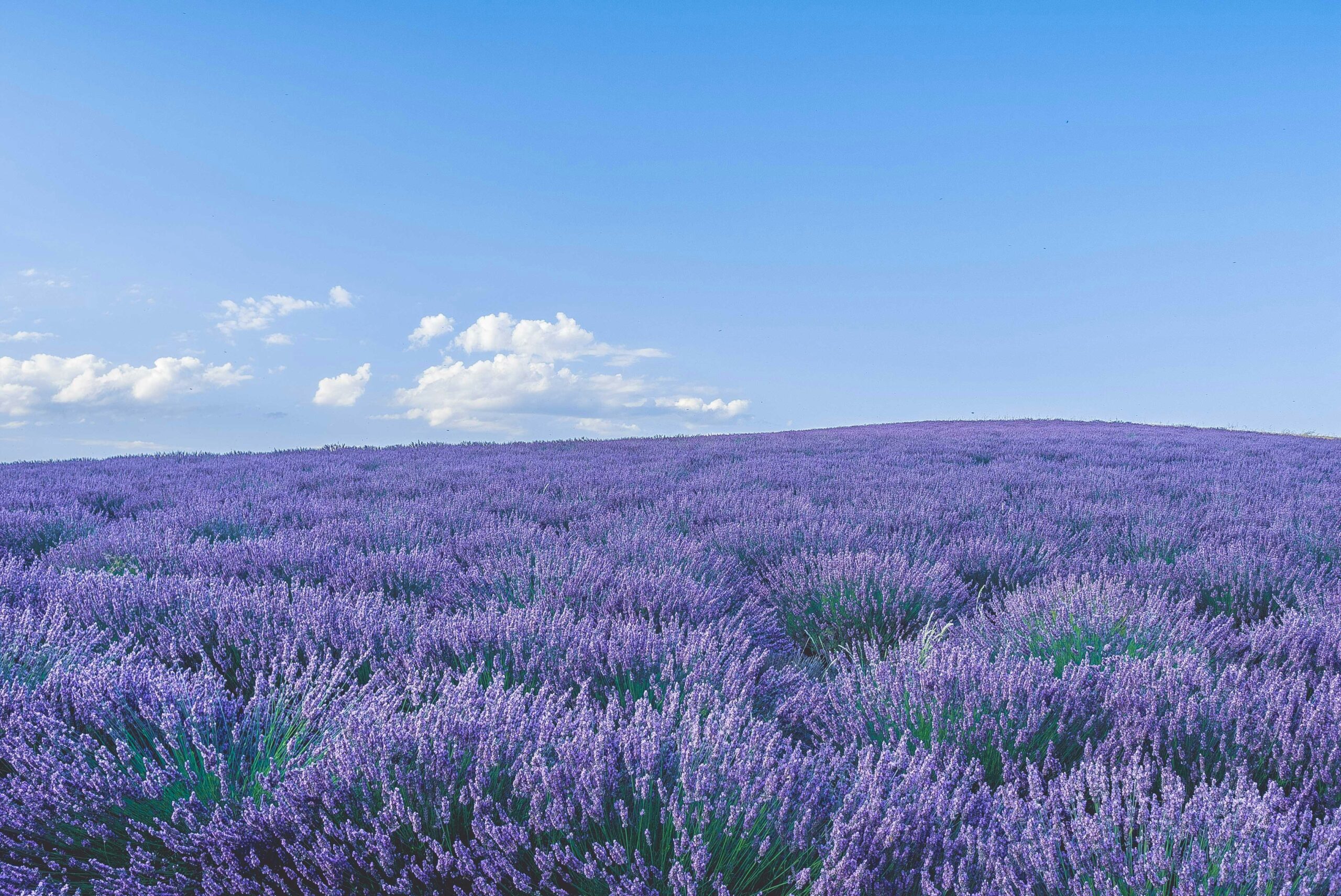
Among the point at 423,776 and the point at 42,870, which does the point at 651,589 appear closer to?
the point at 423,776

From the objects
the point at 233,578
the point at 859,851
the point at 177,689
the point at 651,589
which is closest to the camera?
the point at 859,851

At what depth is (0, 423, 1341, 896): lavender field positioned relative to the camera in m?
1.09

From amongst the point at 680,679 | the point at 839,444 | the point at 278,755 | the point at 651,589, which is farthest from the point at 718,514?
the point at 839,444

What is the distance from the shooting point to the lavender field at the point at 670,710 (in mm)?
1089

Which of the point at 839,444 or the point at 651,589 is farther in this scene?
the point at 839,444

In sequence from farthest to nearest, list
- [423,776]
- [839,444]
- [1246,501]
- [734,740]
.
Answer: [839,444]
[1246,501]
[734,740]
[423,776]

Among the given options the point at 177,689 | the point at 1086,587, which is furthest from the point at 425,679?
the point at 1086,587

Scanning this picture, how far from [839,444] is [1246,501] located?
6.19 meters

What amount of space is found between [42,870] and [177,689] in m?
0.37

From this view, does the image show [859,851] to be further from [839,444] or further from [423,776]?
[839,444]

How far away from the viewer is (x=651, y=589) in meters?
2.61

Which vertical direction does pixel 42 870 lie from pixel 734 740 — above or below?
below

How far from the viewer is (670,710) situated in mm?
1426

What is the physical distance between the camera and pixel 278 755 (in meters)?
1.38
